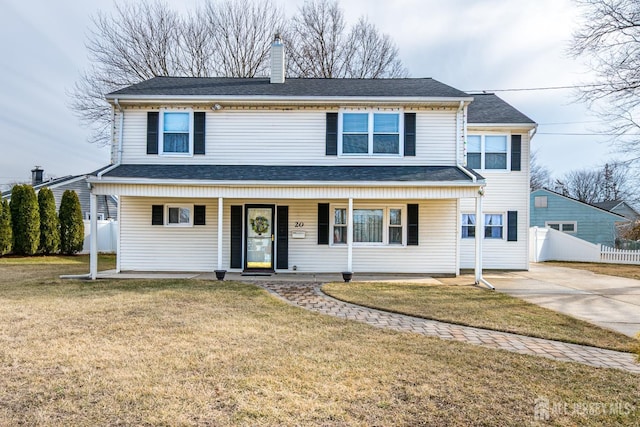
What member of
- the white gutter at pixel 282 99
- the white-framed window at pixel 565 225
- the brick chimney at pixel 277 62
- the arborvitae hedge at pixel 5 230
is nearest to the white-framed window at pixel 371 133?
the white gutter at pixel 282 99

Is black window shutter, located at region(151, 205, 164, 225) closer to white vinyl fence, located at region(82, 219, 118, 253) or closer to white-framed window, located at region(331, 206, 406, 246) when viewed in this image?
white-framed window, located at region(331, 206, 406, 246)

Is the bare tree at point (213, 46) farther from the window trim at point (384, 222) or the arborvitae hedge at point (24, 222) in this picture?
the window trim at point (384, 222)

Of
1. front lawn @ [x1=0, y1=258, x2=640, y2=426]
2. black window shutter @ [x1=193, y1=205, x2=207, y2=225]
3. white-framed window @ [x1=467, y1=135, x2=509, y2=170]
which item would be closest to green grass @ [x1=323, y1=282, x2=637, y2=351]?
front lawn @ [x1=0, y1=258, x2=640, y2=426]

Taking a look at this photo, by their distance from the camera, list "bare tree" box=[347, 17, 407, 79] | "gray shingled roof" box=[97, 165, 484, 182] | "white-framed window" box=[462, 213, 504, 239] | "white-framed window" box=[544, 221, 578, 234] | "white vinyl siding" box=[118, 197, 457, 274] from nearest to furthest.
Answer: "gray shingled roof" box=[97, 165, 484, 182] < "white vinyl siding" box=[118, 197, 457, 274] < "white-framed window" box=[462, 213, 504, 239] < "white-framed window" box=[544, 221, 578, 234] < "bare tree" box=[347, 17, 407, 79]

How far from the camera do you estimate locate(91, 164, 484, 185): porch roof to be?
10023 millimetres

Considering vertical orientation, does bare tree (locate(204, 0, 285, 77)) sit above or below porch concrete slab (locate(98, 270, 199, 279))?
above

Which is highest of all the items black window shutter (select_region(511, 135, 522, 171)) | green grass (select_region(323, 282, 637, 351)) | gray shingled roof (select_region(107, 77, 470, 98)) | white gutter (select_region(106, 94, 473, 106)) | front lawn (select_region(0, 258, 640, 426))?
gray shingled roof (select_region(107, 77, 470, 98))

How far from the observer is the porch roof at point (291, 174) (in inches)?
395

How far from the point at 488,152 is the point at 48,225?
19.7 meters

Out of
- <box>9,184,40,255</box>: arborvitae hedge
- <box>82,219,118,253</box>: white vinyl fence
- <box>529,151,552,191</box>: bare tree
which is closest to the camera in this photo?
<box>9,184,40,255</box>: arborvitae hedge

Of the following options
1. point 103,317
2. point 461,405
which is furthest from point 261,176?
point 461,405

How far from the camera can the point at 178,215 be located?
11586mm

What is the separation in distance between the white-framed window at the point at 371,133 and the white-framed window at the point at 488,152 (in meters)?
3.45

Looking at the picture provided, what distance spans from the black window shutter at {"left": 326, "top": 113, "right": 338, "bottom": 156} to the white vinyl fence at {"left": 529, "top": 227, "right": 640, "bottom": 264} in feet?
37.9
